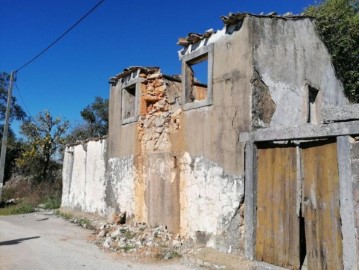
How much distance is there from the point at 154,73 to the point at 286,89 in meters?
4.69

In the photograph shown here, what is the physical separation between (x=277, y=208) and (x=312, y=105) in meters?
3.52

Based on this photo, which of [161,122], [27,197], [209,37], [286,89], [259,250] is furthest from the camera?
[27,197]

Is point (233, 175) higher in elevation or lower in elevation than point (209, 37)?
lower

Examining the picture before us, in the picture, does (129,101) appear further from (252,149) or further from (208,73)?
(252,149)

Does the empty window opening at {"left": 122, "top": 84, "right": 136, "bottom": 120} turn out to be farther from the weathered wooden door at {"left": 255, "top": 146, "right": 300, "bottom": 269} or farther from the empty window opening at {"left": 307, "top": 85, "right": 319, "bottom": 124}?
the weathered wooden door at {"left": 255, "top": 146, "right": 300, "bottom": 269}

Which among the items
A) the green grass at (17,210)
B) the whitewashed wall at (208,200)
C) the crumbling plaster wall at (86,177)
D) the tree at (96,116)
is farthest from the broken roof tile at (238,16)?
the tree at (96,116)

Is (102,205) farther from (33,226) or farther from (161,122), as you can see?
(161,122)

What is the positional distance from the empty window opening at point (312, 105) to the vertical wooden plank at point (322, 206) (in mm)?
2841

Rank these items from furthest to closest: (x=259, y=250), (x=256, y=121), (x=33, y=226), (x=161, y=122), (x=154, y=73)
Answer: (x=33, y=226) → (x=154, y=73) → (x=161, y=122) → (x=256, y=121) → (x=259, y=250)

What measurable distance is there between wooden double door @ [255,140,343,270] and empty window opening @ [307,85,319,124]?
245 cm

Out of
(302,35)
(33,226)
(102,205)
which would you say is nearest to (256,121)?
(302,35)

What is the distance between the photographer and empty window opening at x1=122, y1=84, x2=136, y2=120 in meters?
12.2

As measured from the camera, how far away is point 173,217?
31.2 ft

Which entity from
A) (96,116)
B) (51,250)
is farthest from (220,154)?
(96,116)
